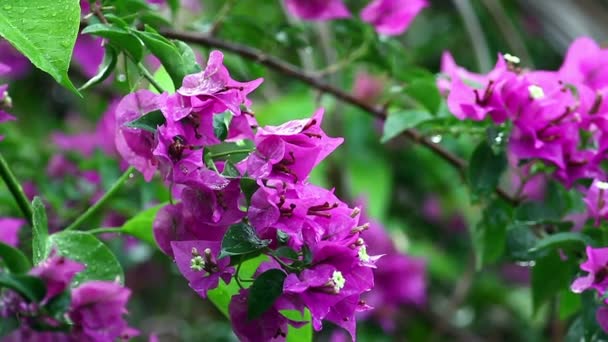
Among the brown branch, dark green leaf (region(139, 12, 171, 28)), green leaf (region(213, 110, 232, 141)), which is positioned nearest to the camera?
green leaf (region(213, 110, 232, 141))

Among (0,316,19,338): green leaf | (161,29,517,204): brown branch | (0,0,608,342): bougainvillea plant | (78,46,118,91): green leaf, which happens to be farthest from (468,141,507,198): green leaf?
(0,316,19,338): green leaf

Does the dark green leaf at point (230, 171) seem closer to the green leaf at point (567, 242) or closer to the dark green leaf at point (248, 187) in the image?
the dark green leaf at point (248, 187)

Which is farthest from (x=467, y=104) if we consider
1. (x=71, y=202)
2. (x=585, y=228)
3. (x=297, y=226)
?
(x=71, y=202)

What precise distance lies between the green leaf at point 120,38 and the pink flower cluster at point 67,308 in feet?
0.62

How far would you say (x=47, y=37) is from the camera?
1.96 feet

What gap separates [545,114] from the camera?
81 cm

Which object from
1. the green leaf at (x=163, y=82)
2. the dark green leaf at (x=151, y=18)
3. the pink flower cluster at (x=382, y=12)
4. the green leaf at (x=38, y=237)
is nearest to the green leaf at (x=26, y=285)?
the green leaf at (x=38, y=237)

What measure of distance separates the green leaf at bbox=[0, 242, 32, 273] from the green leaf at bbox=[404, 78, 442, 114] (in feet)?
1.58

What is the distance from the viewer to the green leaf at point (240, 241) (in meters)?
0.56

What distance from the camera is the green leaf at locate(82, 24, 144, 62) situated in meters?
0.63

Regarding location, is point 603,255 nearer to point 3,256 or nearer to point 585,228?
point 585,228

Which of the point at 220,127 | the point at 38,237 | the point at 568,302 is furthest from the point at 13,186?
the point at 568,302

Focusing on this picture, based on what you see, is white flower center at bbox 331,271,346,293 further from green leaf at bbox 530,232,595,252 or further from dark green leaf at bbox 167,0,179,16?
dark green leaf at bbox 167,0,179,16

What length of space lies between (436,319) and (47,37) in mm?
1498
